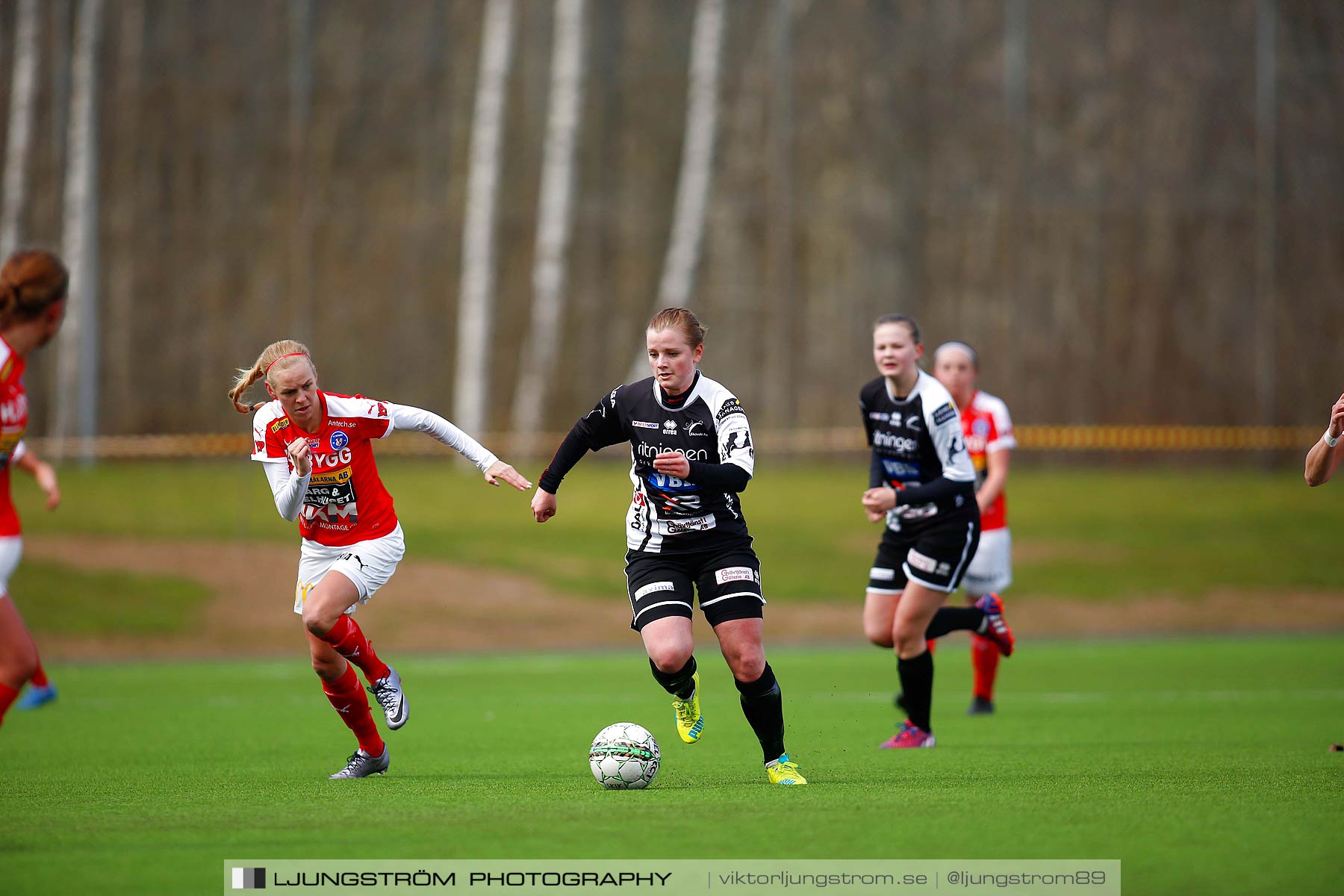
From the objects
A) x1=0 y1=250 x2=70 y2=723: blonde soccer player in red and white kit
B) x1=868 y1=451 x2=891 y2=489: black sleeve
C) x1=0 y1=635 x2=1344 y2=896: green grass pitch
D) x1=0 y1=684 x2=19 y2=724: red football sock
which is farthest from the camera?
x1=868 y1=451 x2=891 y2=489: black sleeve

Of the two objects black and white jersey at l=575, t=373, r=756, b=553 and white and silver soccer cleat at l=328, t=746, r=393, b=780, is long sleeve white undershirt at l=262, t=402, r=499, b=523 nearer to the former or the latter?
black and white jersey at l=575, t=373, r=756, b=553

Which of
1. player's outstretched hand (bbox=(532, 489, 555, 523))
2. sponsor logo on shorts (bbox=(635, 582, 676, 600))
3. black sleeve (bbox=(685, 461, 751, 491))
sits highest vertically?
black sleeve (bbox=(685, 461, 751, 491))

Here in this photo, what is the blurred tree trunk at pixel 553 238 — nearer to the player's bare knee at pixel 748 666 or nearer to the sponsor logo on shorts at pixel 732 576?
the sponsor logo on shorts at pixel 732 576

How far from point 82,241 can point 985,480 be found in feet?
57.5

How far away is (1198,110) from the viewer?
22.9 m

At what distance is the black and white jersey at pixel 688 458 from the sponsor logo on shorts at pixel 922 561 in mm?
1814

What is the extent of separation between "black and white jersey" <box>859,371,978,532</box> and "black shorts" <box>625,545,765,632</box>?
4.97 ft

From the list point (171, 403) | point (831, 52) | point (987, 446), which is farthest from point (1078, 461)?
point (171, 403)

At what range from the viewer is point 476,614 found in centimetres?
1767

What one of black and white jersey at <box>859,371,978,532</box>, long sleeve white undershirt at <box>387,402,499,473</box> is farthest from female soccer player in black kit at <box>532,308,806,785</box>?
black and white jersey at <box>859,371,978,532</box>

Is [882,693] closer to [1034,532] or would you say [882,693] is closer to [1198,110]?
[1034,532]

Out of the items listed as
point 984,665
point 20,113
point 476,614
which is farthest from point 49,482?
point 20,113

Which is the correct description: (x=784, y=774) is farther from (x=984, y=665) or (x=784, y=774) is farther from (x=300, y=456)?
(x=984, y=665)

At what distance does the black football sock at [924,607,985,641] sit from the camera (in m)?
8.71
